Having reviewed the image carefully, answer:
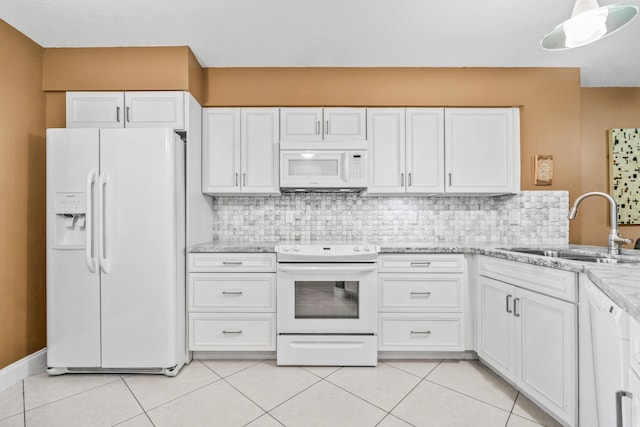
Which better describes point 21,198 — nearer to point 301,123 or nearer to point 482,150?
point 301,123

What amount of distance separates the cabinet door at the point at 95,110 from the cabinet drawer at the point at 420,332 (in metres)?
2.62

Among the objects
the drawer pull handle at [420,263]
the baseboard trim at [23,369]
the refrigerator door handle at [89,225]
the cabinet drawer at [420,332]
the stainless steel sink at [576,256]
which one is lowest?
the baseboard trim at [23,369]

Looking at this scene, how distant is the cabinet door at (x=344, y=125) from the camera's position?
2725 mm

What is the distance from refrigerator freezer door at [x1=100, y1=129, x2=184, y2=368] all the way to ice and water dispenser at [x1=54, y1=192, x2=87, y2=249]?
0.59ft

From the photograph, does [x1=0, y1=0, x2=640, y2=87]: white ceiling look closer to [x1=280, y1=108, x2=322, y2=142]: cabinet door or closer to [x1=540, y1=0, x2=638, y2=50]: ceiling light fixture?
[x1=280, y1=108, x2=322, y2=142]: cabinet door

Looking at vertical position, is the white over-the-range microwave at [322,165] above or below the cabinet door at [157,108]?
below

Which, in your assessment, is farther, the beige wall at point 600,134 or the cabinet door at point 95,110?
the beige wall at point 600,134

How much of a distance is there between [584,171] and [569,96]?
2.85ft

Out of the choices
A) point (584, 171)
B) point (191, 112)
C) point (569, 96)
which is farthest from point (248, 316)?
point (584, 171)

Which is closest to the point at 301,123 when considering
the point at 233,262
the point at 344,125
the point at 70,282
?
the point at 344,125

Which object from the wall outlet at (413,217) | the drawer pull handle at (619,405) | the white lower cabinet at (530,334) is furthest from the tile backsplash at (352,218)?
the drawer pull handle at (619,405)

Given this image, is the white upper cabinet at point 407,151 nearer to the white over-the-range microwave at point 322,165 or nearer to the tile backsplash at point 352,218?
the white over-the-range microwave at point 322,165

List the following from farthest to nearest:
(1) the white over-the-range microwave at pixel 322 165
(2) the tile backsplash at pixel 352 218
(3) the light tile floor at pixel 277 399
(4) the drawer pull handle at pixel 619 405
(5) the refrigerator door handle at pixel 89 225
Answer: (2) the tile backsplash at pixel 352 218 < (1) the white over-the-range microwave at pixel 322 165 < (5) the refrigerator door handle at pixel 89 225 < (3) the light tile floor at pixel 277 399 < (4) the drawer pull handle at pixel 619 405

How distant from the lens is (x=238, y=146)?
8.90 feet
